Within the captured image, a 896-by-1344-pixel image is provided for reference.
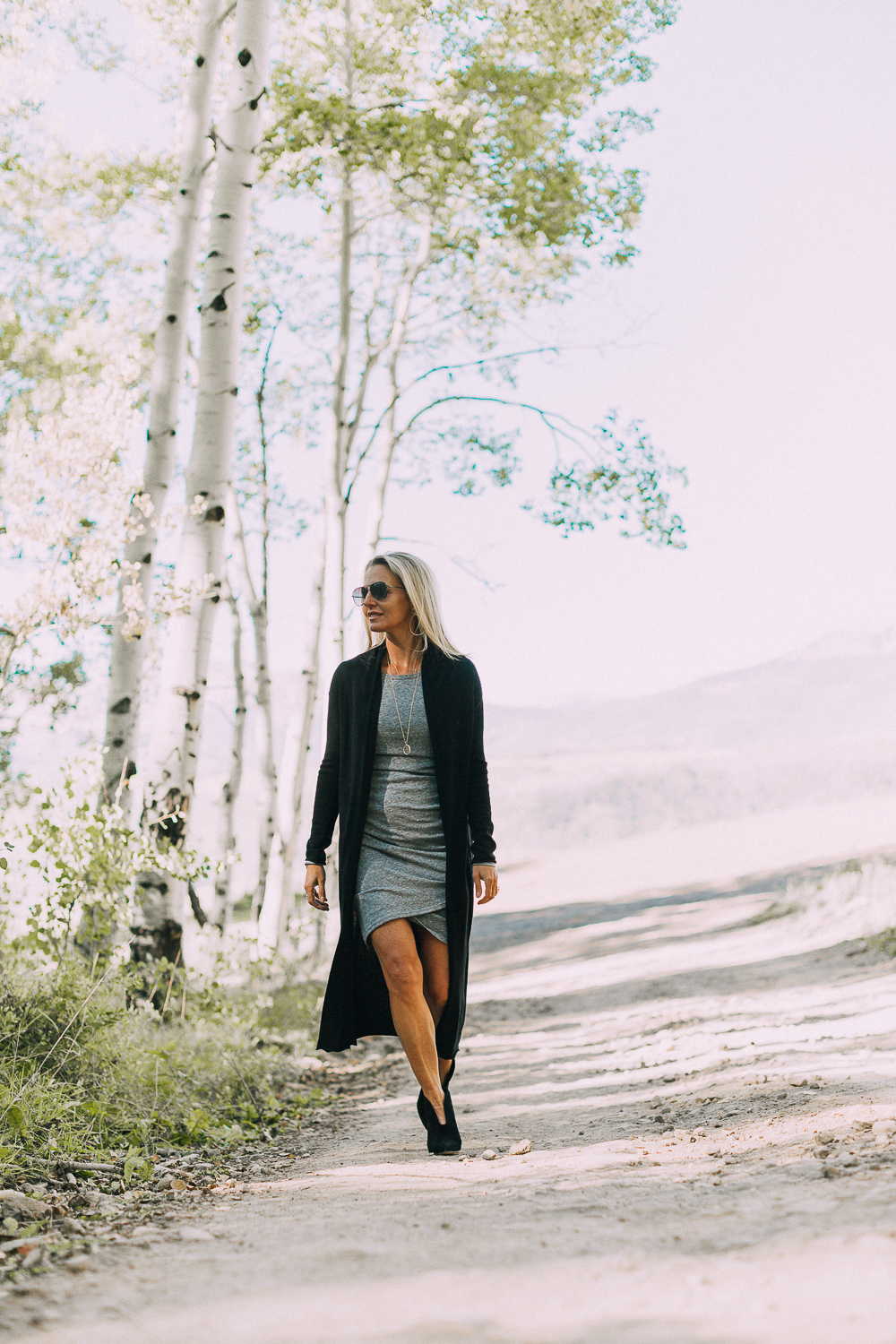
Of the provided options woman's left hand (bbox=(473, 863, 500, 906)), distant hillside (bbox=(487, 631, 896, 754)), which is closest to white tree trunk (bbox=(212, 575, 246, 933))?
woman's left hand (bbox=(473, 863, 500, 906))

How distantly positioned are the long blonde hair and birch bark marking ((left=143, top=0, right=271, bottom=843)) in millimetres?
1855

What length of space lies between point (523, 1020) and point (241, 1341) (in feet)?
25.5

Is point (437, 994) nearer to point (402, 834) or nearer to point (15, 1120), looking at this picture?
point (402, 834)

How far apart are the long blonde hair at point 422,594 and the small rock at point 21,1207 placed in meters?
2.24

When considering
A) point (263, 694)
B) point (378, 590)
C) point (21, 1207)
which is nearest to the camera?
point (21, 1207)

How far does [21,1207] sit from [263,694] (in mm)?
10376

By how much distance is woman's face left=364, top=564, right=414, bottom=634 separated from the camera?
4.19m

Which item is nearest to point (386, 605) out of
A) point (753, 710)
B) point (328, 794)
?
point (328, 794)

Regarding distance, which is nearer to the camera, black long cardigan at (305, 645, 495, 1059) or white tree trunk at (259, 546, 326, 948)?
black long cardigan at (305, 645, 495, 1059)

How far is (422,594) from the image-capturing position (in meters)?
4.23

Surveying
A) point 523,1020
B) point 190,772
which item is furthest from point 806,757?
point 190,772

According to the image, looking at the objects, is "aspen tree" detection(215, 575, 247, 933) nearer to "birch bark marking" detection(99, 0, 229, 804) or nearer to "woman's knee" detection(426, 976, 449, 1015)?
"birch bark marking" detection(99, 0, 229, 804)

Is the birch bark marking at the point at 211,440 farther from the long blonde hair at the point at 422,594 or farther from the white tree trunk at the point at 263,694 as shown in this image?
the white tree trunk at the point at 263,694

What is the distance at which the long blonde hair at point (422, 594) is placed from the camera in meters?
4.20
